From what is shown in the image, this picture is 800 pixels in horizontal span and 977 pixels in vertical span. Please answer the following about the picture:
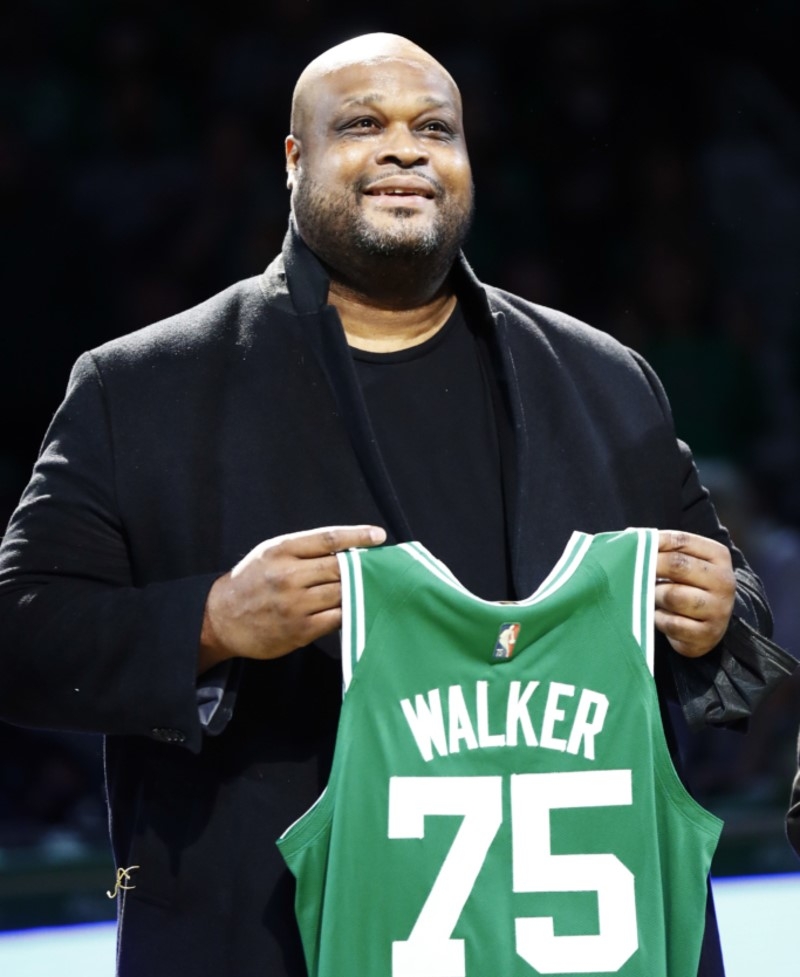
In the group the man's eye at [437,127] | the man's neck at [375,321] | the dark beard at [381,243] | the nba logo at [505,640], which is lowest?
the nba logo at [505,640]

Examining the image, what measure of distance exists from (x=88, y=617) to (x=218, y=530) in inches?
7.8

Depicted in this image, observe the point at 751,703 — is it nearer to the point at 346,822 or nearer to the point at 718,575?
the point at 718,575

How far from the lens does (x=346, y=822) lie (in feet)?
6.22

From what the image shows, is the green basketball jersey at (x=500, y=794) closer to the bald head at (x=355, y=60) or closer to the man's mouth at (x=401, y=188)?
the man's mouth at (x=401, y=188)

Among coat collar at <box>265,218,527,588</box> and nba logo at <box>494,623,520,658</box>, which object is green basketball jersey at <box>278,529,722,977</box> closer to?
nba logo at <box>494,623,520,658</box>

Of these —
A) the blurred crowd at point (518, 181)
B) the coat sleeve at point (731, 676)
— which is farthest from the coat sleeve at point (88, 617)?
the blurred crowd at point (518, 181)

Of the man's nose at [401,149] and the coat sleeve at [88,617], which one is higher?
the man's nose at [401,149]

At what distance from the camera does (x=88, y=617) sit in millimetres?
1999

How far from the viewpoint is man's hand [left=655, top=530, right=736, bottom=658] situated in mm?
2002

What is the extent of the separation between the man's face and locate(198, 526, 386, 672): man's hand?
45cm

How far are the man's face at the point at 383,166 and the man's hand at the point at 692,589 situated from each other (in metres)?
0.48

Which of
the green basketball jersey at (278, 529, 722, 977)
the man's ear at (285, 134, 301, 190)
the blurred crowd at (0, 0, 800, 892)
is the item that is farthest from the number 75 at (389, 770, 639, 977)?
the blurred crowd at (0, 0, 800, 892)

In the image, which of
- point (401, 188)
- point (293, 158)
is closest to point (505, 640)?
point (401, 188)

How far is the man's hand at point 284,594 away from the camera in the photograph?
190 cm
